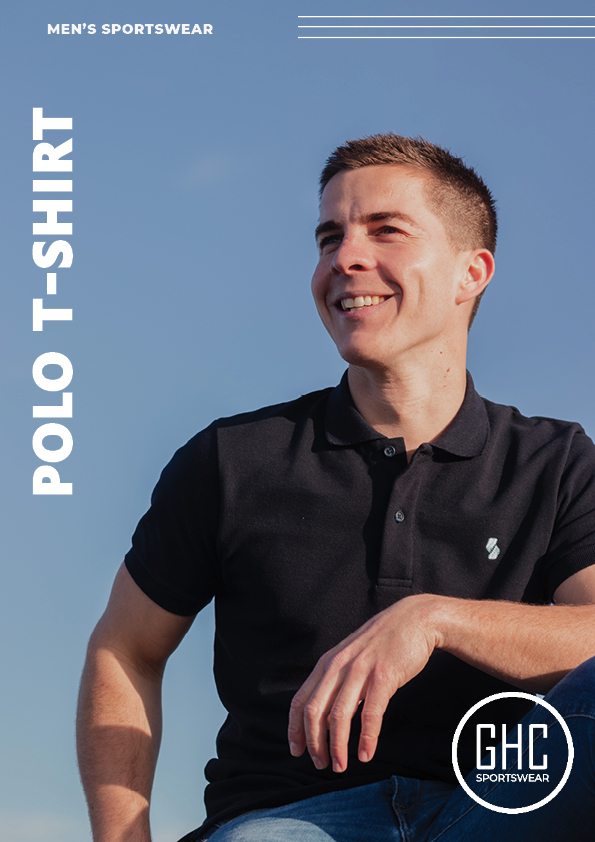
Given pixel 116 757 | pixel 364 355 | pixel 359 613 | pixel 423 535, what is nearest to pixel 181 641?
pixel 116 757

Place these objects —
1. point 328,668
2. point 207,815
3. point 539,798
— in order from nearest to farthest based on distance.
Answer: point 539,798, point 328,668, point 207,815

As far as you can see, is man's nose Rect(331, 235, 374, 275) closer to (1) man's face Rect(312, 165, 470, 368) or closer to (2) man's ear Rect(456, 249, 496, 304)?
(1) man's face Rect(312, 165, 470, 368)

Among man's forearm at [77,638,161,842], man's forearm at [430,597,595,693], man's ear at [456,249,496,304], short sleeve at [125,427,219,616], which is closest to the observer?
man's forearm at [430,597,595,693]

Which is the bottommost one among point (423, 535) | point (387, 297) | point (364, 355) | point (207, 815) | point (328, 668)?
point (207, 815)

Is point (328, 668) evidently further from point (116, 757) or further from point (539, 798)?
point (116, 757)

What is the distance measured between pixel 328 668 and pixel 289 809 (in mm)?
588

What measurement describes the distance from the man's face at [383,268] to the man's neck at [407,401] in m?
0.09

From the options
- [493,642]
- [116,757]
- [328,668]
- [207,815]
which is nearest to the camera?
[328,668]

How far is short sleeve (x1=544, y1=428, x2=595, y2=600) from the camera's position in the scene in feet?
10.3

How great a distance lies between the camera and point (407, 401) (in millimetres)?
3576

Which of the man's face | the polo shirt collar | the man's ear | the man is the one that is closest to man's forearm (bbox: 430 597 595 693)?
the man

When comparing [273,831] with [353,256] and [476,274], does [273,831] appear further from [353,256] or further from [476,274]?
[476,274]

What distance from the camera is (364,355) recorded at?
138 inches

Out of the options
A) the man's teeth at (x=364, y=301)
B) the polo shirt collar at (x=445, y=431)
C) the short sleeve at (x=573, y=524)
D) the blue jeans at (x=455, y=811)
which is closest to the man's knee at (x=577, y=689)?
the blue jeans at (x=455, y=811)
